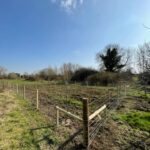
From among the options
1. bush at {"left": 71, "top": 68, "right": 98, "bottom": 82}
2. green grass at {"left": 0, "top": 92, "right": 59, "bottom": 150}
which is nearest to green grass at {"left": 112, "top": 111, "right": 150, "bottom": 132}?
green grass at {"left": 0, "top": 92, "right": 59, "bottom": 150}

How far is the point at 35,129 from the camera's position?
642 cm

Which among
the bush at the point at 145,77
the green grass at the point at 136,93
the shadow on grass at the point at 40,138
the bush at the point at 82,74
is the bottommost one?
the shadow on grass at the point at 40,138

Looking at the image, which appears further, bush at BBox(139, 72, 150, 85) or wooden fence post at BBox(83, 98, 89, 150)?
bush at BBox(139, 72, 150, 85)

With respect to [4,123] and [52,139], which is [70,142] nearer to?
[52,139]

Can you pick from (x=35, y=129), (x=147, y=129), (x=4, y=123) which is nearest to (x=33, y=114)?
(x=4, y=123)

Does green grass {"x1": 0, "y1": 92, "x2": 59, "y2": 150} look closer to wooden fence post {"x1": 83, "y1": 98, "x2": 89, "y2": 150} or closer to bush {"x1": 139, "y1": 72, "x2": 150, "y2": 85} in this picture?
wooden fence post {"x1": 83, "y1": 98, "x2": 89, "y2": 150}

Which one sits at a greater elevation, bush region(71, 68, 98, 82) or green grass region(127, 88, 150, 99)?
bush region(71, 68, 98, 82)

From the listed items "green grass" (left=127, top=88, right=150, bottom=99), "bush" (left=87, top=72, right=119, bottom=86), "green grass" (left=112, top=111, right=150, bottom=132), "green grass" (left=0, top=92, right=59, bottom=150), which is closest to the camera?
"green grass" (left=0, top=92, right=59, bottom=150)

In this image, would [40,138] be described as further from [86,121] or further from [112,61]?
[112,61]

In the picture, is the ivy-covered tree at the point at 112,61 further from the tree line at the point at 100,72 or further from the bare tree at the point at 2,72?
the bare tree at the point at 2,72

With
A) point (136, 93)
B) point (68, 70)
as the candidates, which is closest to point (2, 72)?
point (68, 70)

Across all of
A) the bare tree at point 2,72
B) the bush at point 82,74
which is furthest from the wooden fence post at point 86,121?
the bare tree at point 2,72

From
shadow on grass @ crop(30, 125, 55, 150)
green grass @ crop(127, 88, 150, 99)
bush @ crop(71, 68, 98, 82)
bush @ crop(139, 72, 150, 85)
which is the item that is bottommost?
shadow on grass @ crop(30, 125, 55, 150)

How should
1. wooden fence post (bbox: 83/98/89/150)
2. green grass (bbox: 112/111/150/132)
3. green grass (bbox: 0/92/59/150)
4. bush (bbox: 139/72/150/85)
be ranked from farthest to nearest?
green grass (bbox: 112/111/150/132) → bush (bbox: 139/72/150/85) → green grass (bbox: 0/92/59/150) → wooden fence post (bbox: 83/98/89/150)
